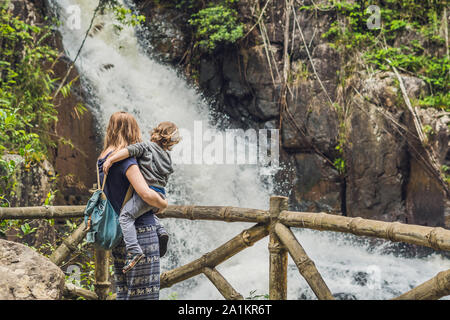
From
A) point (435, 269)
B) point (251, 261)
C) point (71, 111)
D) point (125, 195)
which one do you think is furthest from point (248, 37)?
point (125, 195)

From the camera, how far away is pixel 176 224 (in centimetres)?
679

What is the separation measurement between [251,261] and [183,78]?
3892 mm

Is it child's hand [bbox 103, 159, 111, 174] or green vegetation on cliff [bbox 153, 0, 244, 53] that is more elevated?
green vegetation on cliff [bbox 153, 0, 244, 53]

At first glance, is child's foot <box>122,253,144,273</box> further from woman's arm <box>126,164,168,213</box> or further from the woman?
woman's arm <box>126,164,168,213</box>

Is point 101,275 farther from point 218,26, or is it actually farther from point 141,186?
point 218,26

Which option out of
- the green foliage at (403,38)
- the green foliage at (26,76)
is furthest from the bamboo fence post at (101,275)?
the green foliage at (403,38)

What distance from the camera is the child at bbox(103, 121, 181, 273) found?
2.19 metres

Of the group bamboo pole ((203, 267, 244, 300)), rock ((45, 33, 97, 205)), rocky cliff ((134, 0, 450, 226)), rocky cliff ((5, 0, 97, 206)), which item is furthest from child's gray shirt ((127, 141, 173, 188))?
rocky cliff ((134, 0, 450, 226))

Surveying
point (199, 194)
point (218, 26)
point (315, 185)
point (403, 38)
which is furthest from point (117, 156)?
point (403, 38)

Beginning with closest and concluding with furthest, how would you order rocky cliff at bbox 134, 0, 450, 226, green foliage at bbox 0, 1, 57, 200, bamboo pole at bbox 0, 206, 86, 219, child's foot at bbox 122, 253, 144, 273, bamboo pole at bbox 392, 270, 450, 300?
bamboo pole at bbox 392, 270, 450, 300 → child's foot at bbox 122, 253, 144, 273 → bamboo pole at bbox 0, 206, 86, 219 → green foliage at bbox 0, 1, 57, 200 → rocky cliff at bbox 134, 0, 450, 226

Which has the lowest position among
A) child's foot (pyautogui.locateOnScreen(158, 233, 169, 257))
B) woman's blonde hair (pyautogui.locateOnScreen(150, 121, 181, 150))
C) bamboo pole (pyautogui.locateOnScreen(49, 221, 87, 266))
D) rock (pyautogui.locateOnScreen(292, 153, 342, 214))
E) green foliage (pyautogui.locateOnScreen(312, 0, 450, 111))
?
child's foot (pyautogui.locateOnScreen(158, 233, 169, 257))

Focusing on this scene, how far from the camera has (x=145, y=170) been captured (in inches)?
89.8
